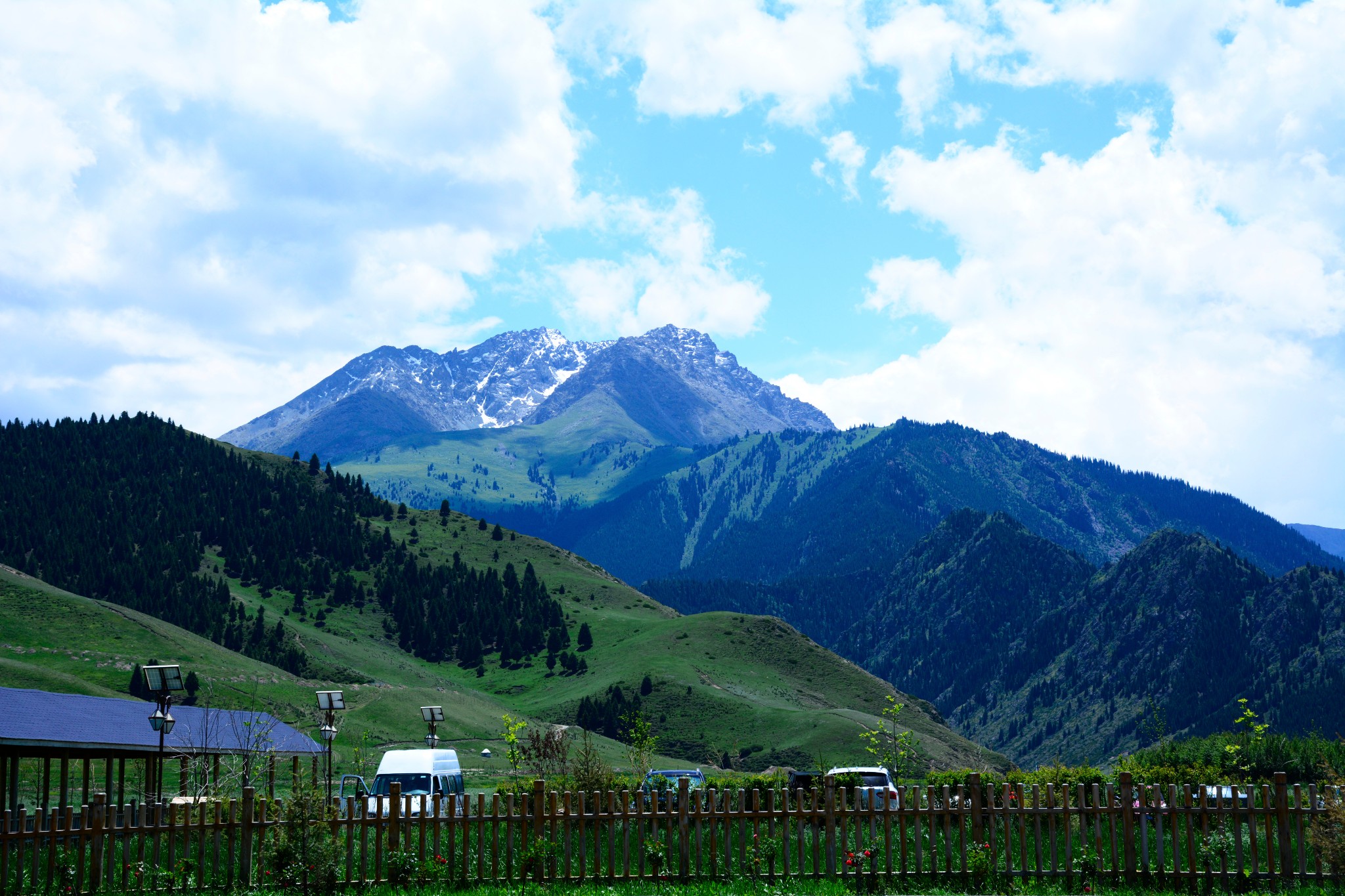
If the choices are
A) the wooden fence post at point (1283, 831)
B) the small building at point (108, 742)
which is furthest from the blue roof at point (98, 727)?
the wooden fence post at point (1283, 831)

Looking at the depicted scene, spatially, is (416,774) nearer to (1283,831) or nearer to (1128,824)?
(1128,824)

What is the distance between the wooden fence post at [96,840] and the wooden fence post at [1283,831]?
2038cm

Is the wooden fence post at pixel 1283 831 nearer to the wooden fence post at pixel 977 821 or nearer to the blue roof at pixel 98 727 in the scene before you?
the wooden fence post at pixel 977 821

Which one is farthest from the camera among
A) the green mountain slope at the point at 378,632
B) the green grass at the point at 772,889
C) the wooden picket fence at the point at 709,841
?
the green mountain slope at the point at 378,632

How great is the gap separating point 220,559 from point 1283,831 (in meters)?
182

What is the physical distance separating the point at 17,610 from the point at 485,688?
6224 cm

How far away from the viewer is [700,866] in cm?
1933

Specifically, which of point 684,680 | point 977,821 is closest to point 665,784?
point 977,821

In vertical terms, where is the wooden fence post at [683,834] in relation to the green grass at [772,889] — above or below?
above

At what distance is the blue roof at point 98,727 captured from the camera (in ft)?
92.0

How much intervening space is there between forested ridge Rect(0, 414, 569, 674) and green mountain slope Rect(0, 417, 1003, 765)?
0.39 metres

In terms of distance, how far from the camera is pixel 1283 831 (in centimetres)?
1906

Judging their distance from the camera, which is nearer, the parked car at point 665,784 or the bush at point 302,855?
the bush at point 302,855

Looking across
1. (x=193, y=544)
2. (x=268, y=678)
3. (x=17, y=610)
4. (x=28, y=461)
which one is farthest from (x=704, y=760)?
(x=28, y=461)
